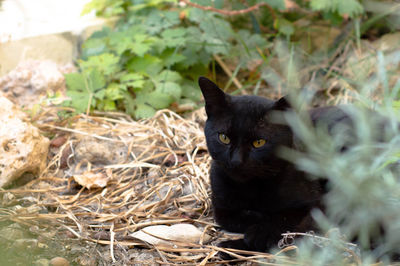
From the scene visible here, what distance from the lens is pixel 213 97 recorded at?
6.09 ft

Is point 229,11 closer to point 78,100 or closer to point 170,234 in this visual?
point 78,100

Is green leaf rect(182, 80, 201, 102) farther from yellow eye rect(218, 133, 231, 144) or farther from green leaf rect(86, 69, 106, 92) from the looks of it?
yellow eye rect(218, 133, 231, 144)

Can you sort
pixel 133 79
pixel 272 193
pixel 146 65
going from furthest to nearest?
1. pixel 146 65
2. pixel 133 79
3. pixel 272 193

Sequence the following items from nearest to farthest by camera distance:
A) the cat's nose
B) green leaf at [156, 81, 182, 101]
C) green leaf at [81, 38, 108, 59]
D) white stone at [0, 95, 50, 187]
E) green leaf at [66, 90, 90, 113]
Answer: the cat's nose, white stone at [0, 95, 50, 187], green leaf at [66, 90, 90, 113], green leaf at [156, 81, 182, 101], green leaf at [81, 38, 108, 59]

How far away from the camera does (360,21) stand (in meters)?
3.80

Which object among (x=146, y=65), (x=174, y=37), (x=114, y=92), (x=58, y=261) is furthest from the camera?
(x=174, y=37)

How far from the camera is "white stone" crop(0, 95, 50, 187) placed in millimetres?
2328

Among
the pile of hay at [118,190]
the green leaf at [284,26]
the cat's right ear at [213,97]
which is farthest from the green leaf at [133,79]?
the cat's right ear at [213,97]

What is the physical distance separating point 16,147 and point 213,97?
125 cm

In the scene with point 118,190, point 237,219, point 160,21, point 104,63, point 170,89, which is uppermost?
point 160,21

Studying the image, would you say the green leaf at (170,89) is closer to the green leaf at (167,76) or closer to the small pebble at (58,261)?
the green leaf at (167,76)

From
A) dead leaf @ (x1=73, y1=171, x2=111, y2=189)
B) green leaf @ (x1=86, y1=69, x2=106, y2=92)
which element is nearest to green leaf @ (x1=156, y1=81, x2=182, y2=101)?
green leaf @ (x1=86, y1=69, x2=106, y2=92)

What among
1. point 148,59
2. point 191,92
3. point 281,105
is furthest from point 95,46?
point 281,105

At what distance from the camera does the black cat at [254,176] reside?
68.2 inches
